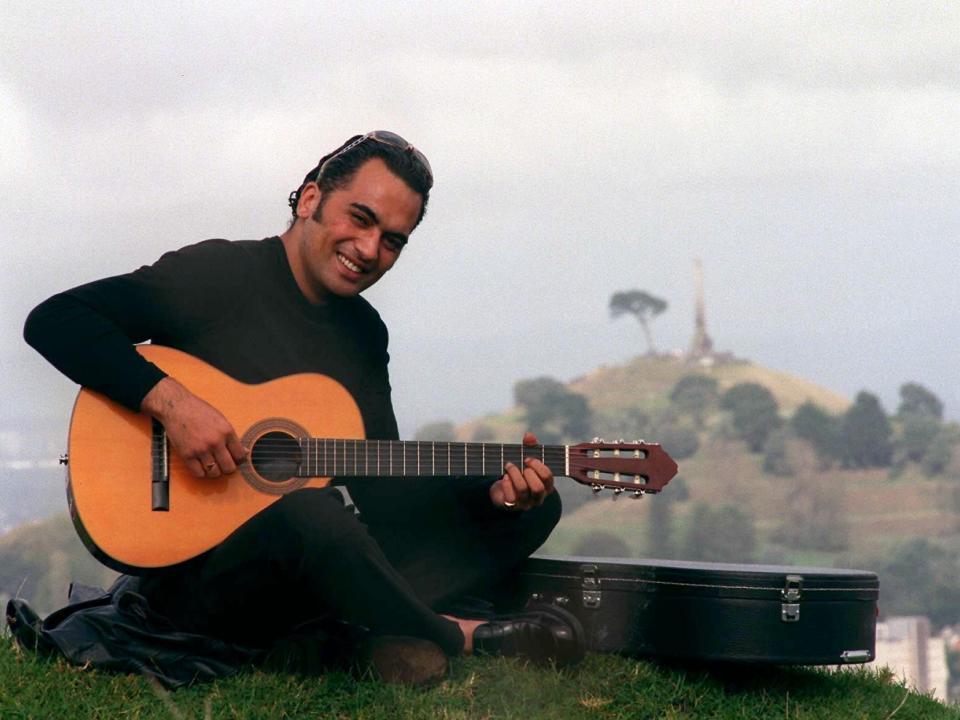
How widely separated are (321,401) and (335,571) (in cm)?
74

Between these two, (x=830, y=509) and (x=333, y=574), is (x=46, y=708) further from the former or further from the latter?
(x=830, y=509)

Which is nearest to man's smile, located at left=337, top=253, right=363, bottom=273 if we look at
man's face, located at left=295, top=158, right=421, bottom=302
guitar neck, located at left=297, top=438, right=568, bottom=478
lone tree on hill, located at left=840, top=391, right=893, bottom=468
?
man's face, located at left=295, top=158, right=421, bottom=302

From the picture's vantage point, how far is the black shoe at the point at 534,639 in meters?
5.35

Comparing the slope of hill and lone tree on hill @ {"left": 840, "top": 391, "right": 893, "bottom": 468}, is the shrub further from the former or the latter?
lone tree on hill @ {"left": 840, "top": 391, "right": 893, "bottom": 468}

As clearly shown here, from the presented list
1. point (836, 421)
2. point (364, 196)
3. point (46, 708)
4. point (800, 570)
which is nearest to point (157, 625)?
point (46, 708)

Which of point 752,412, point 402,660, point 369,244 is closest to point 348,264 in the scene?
point 369,244

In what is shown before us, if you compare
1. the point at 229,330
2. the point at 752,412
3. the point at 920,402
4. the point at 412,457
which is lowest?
the point at 412,457

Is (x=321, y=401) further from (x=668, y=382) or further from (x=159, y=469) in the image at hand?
(x=668, y=382)

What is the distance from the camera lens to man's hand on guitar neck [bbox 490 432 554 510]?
17.1 ft

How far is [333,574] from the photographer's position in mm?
4703

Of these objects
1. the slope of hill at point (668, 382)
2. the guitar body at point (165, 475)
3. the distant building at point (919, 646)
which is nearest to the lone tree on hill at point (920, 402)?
the slope of hill at point (668, 382)

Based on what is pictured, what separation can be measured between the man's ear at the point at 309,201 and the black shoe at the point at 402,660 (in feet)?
5.49

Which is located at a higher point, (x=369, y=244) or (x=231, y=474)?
(x=369, y=244)

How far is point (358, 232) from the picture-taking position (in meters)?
5.30
